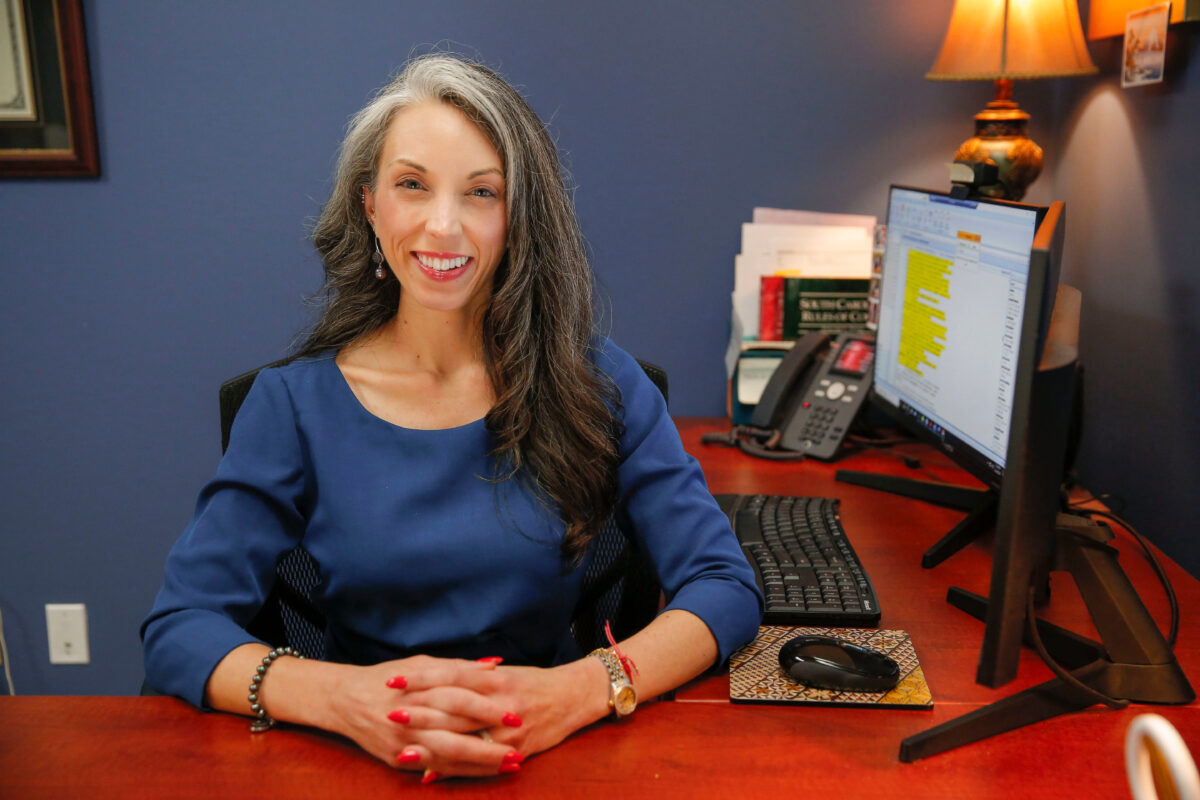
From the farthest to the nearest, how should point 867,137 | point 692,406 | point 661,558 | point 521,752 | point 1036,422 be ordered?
point 692,406
point 867,137
point 661,558
point 521,752
point 1036,422

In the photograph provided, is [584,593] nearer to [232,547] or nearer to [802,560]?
[802,560]

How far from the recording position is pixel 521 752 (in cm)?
89

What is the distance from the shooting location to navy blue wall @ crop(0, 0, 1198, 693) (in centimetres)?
200

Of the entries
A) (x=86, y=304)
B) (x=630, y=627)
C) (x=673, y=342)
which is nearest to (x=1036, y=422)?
(x=630, y=627)

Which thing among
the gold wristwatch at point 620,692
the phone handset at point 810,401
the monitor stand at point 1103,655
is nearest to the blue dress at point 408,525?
the gold wristwatch at point 620,692

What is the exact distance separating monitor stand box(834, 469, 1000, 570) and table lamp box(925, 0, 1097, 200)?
56 cm

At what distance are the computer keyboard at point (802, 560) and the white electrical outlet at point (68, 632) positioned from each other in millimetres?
1529

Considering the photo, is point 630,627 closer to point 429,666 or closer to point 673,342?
point 429,666

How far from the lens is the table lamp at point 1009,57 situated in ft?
5.80

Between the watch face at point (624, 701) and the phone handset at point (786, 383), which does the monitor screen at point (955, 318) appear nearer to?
the phone handset at point (786, 383)

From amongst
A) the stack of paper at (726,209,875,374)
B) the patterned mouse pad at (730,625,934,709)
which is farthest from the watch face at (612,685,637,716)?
the stack of paper at (726,209,875,374)

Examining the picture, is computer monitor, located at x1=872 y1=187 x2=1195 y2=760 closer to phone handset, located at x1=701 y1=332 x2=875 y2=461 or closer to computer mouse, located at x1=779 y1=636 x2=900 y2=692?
computer mouse, located at x1=779 y1=636 x2=900 y2=692

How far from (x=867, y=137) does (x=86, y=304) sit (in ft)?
5.51

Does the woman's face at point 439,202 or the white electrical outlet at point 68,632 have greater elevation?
the woman's face at point 439,202
